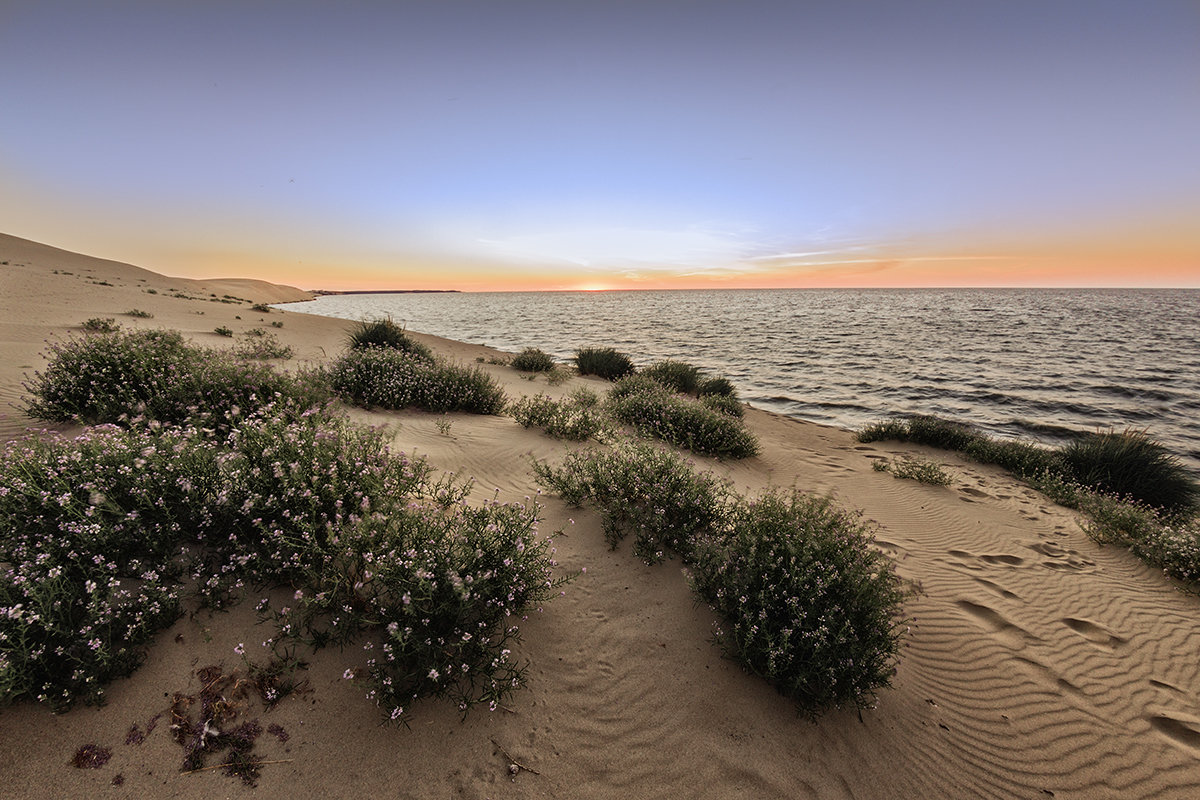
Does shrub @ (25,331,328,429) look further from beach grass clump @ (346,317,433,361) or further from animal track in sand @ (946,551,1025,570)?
animal track in sand @ (946,551,1025,570)

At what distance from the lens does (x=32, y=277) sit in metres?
26.9

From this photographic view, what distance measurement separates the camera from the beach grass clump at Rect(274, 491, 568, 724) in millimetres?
2883

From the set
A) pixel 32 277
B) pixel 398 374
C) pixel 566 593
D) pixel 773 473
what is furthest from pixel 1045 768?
pixel 32 277

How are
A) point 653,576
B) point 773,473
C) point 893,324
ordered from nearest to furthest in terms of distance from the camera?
point 653,576
point 773,473
point 893,324

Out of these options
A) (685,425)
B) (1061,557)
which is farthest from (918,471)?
(685,425)

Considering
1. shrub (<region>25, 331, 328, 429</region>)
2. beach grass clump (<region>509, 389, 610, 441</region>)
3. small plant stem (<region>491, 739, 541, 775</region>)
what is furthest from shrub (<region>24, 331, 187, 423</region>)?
small plant stem (<region>491, 739, 541, 775</region>)

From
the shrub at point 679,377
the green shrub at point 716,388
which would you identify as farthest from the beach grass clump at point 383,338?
the green shrub at point 716,388

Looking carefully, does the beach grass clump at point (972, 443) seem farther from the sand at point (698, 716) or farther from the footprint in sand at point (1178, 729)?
the footprint in sand at point (1178, 729)

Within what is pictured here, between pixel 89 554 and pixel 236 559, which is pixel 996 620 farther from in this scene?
pixel 89 554

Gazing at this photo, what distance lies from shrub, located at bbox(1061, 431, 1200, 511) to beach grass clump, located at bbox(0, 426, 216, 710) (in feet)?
45.3

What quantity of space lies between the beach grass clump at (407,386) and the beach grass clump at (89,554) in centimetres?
511

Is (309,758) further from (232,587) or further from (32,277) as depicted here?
(32,277)

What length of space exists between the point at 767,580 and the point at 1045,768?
7.26 ft

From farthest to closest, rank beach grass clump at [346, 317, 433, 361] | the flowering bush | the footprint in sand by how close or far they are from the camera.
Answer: beach grass clump at [346, 317, 433, 361] → the footprint in sand → the flowering bush
